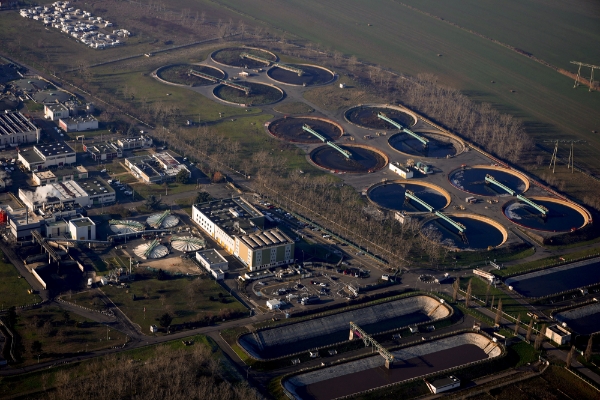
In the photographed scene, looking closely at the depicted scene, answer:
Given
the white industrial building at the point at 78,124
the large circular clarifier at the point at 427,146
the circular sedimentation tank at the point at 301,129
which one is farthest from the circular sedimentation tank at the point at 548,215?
the white industrial building at the point at 78,124

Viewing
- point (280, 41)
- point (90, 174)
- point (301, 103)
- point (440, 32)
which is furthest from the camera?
point (440, 32)

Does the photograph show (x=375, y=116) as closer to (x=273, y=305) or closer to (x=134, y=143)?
(x=134, y=143)

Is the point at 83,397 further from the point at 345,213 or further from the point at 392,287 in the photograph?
the point at 345,213

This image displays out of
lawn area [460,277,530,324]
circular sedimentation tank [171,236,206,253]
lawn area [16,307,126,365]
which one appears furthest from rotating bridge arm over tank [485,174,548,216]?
lawn area [16,307,126,365]

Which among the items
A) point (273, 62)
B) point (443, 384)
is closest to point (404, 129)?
point (273, 62)

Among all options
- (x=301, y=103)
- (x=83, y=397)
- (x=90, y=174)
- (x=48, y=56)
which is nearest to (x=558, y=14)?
(x=301, y=103)

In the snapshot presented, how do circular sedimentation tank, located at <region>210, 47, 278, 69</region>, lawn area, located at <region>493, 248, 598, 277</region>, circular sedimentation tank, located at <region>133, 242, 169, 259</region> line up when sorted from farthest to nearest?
1. circular sedimentation tank, located at <region>210, 47, 278, 69</region>
2. lawn area, located at <region>493, 248, 598, 277</region>
3. circular sedimentation tank, located at <region>133, 242, 169, 259</region>

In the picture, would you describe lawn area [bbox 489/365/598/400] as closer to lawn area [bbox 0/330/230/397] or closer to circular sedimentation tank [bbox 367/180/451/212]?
lawn area [bbox 0/330/230/397]
